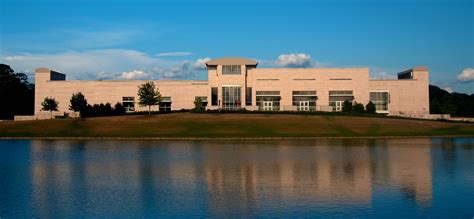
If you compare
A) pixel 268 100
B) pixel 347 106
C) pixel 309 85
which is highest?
pixel 309 85

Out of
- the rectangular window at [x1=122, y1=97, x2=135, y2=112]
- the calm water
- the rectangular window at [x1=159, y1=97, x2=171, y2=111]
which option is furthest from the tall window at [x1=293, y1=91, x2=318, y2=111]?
the calm water

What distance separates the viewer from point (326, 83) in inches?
3841

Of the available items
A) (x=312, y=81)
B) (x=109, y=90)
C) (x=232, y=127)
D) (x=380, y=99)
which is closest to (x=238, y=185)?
(x=232, y=127)

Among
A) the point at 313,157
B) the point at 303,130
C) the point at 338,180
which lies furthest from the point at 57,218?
the point at 303,130

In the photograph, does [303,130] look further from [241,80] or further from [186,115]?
[241,80]

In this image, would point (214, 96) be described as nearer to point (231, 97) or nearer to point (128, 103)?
point (231, 97)

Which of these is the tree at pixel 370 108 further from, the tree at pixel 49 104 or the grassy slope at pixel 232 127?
the tree at pixel 49 104

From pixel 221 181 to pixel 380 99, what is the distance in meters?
79.1

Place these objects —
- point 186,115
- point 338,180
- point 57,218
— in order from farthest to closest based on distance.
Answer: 1. point 186,115
2. point 338,180
3. point 57,218

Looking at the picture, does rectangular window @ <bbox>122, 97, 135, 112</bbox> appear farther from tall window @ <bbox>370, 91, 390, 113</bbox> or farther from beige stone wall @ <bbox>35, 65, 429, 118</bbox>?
tall window @ <bbox>370, 91, 390, 113</bbox>

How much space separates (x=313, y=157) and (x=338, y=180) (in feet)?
38.4

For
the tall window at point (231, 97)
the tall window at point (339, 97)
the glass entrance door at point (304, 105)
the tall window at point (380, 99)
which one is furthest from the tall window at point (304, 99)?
the tall window at point (380, 99)

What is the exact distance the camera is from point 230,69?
97562mm

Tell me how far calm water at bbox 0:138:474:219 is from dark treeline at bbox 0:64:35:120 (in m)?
70.4
